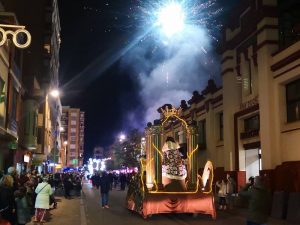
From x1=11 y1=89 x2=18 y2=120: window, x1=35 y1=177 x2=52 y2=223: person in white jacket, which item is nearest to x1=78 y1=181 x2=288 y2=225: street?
x1=35 y1=177 x2=52 y2=223: person in white jacket

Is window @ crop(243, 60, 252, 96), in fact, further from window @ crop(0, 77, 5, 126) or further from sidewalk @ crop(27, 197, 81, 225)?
window @ crop(0, 77, 5, 126)

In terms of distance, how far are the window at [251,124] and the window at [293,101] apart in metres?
3.52

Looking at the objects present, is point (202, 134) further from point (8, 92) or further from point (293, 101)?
point (8, 92)

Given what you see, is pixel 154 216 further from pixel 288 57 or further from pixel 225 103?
pixel 225 103

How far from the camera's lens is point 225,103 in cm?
2812

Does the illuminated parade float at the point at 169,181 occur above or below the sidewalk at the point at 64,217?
above

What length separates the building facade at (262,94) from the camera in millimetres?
20469

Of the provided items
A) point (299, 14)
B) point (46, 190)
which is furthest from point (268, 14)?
point (46, 190)

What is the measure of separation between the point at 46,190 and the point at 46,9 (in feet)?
181

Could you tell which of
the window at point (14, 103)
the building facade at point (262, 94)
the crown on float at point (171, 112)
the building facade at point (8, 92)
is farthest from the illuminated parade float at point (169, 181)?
the window at point (14, 103)

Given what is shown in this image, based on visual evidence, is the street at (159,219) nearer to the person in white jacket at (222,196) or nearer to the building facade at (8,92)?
the person in white jacket at (222,196)

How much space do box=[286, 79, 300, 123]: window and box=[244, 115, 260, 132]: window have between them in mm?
3524

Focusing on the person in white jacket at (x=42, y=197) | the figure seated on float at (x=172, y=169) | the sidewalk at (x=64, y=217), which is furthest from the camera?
the figure seated on float at (x=172, y=169)

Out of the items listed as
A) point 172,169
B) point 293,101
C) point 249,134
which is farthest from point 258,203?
point 249,134
